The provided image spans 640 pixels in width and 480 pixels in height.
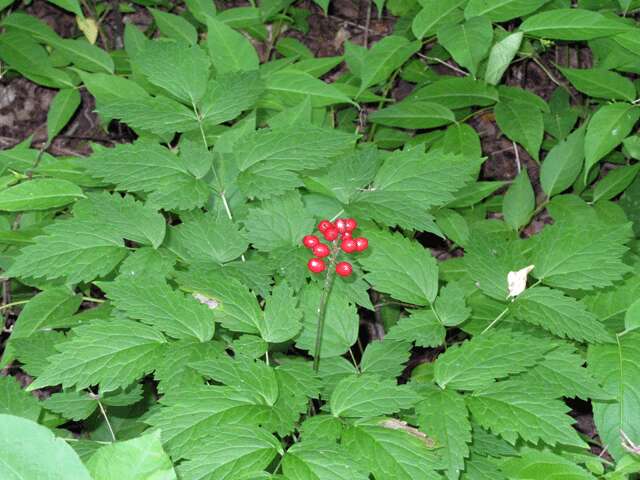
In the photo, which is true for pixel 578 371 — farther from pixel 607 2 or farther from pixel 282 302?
pixel 607 2

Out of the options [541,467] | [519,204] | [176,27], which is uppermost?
[176,27]

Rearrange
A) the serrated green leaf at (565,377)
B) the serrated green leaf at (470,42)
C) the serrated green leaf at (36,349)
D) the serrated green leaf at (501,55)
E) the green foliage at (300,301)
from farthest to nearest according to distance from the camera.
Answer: the serrated green leaf at (501,55), the serrated green leaf at (470,42), the serrated green leaf at (36,349), the serrated green leaf at (565,377), the green foliage at (300,301)

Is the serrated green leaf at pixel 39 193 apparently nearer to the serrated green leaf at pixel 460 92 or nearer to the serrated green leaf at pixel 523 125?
the serrated green leaf at pixel 460 92

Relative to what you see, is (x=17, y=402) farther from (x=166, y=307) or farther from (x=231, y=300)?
(x=231, y=300)

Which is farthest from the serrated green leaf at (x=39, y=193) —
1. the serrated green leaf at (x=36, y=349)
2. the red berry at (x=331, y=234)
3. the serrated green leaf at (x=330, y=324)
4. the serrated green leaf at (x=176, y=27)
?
the serrated green leaf at (x=176, y=27)

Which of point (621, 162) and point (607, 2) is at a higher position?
point (607, 2)

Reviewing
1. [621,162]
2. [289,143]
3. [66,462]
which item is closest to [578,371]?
[289,143]

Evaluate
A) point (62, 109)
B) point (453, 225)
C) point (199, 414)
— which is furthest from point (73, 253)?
point (62, 109)
